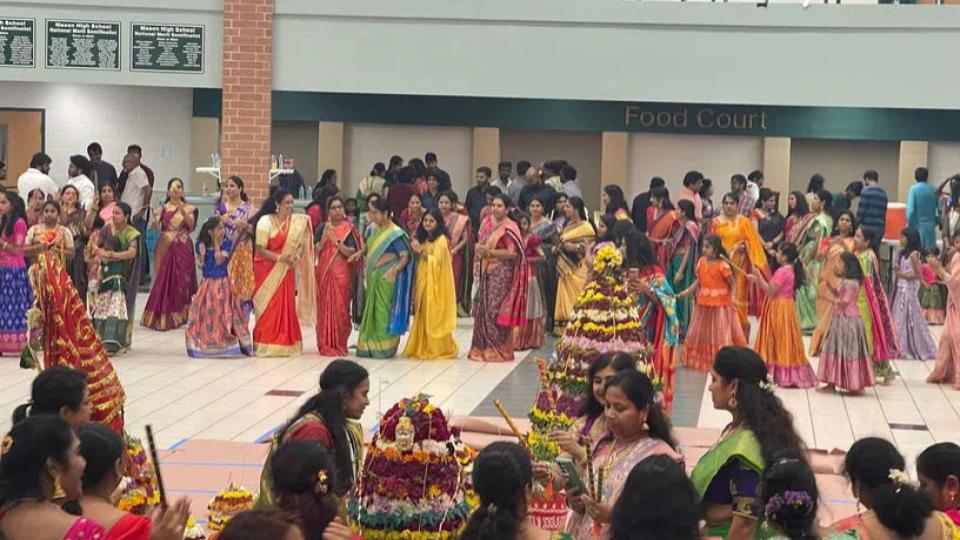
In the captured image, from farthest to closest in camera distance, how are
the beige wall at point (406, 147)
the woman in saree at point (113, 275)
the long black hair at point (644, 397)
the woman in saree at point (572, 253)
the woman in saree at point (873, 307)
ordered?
the beige wall at point (406, 147), the woman in saree at point (572, 253), the woman in saree at point (113, 275), the woman in saree at point (873, 307), the long black hair at point (644, 397)

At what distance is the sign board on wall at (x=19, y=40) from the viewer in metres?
19.2

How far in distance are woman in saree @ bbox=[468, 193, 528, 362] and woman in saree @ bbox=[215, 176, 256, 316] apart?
2.08 meters

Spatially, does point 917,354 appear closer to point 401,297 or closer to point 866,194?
point 866,194

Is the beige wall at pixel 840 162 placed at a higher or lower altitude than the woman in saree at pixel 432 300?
higher

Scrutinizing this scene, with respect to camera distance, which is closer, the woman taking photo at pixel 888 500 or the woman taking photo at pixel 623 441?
the woman taking photo at pixel 888 500

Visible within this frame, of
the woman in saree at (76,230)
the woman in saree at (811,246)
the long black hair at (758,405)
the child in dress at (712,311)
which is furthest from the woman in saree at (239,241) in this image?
the long black hair at (758,405)

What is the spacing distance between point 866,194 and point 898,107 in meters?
1.27

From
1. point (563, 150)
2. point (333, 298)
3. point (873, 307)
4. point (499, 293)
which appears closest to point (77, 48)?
point (333, 298)

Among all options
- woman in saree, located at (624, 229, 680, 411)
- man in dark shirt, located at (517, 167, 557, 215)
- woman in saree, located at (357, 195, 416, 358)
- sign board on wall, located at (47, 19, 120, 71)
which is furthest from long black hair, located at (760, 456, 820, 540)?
sign board on wall, located at (47, 19, 120, 71)

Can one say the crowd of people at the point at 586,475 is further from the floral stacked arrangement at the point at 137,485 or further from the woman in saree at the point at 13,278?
the woman in saree at the point at 13,278

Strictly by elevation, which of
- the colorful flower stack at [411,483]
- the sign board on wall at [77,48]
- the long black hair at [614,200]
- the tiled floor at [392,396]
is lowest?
the tiled floor at [392,396]

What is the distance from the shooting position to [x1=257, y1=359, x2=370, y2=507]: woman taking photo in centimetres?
592

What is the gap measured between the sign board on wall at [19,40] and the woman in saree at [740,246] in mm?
8210

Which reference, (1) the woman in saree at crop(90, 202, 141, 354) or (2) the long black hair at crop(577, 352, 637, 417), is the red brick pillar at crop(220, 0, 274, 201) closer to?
(1) the woman in saree at crop(90, 202, 141, 354)
